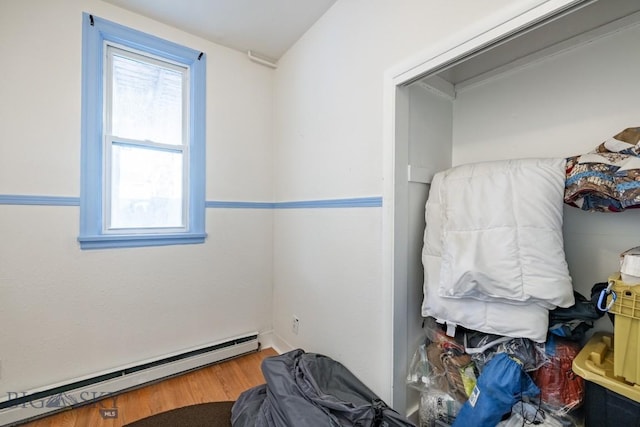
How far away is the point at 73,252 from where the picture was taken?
5.42ft

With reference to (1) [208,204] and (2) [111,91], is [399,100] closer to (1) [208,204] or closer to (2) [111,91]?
(1) [208,204]

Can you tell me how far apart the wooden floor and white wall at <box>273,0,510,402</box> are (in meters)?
0.45

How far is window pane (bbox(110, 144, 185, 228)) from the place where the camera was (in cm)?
185

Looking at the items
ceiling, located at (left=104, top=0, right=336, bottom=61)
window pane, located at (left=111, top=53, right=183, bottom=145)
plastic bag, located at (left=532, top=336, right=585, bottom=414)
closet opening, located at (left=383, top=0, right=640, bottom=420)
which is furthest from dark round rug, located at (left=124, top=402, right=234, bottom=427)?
ceiling, located at (left=104, top=0, right=336, bottom=61)

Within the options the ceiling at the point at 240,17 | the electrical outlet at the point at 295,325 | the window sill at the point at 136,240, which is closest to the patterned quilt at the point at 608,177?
the ceiling at the point at 240,17

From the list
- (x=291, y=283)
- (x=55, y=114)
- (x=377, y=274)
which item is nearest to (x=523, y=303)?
(x=377, y=274)

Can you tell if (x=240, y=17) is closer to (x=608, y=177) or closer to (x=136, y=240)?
(x=136, y=240)

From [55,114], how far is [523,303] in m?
2.65

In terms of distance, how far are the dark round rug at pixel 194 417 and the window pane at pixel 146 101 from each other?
1.80 m

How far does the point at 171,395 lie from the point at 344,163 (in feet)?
6.15

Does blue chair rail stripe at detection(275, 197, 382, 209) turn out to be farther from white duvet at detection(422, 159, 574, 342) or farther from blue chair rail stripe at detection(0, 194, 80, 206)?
blue chair rail stripe at detection(0, 194, 80, 206)

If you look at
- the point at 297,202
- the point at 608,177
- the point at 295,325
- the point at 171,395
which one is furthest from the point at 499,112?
the point at 171,395

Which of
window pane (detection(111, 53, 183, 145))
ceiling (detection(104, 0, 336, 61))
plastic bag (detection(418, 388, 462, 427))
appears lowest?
plastic bag (detection(418, 388, 462, 427))

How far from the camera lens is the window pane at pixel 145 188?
1848 mm
